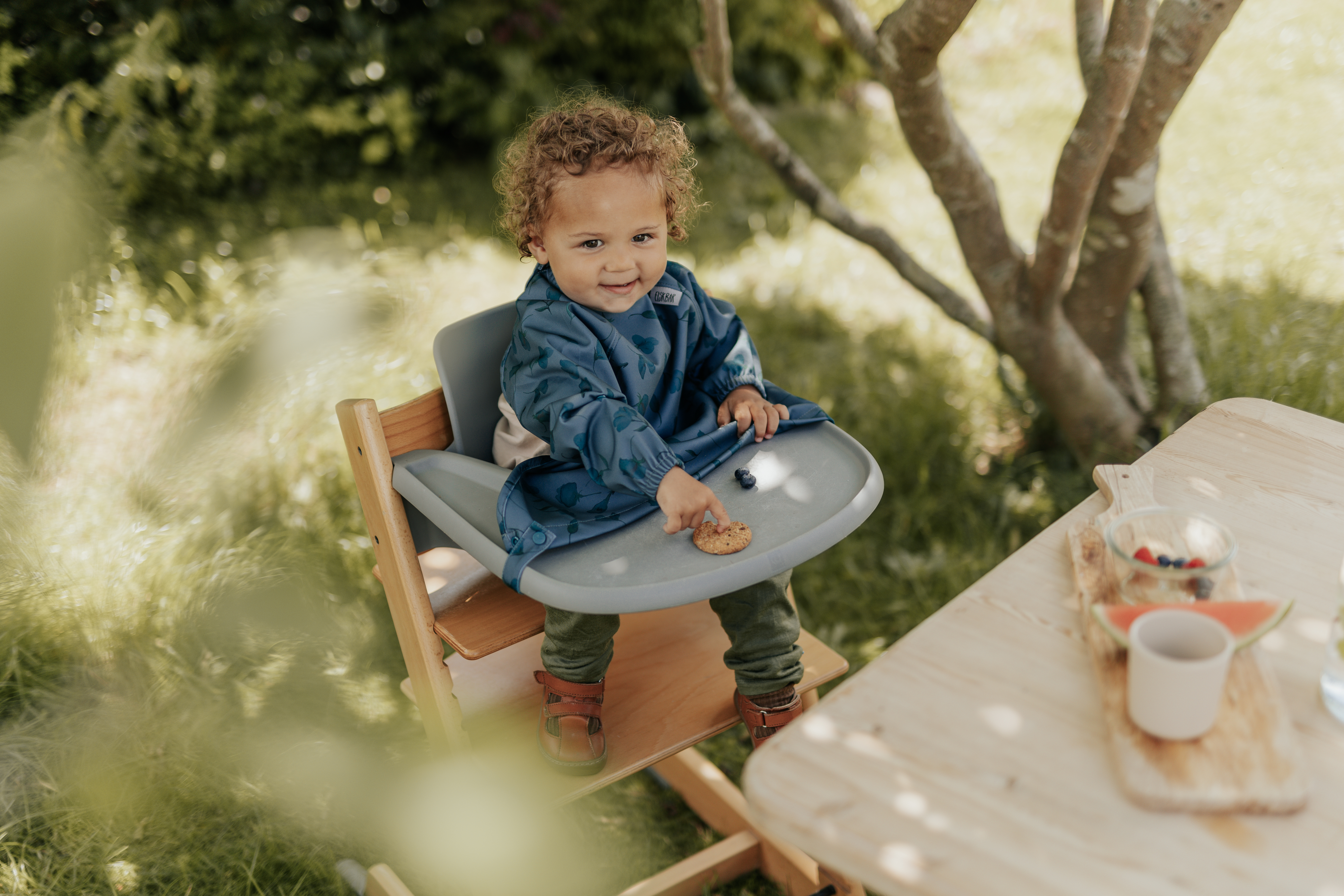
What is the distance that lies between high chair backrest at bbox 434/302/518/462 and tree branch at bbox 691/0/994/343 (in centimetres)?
124

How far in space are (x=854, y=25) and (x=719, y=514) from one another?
5.74 feet

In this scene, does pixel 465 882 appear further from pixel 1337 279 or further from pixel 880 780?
pixel 1337 279

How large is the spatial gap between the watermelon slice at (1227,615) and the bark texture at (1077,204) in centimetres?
155

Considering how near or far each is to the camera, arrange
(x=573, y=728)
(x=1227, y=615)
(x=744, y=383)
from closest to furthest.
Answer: (x=1227, y=615) → (x=573, y=728) → (x=744, y=383)

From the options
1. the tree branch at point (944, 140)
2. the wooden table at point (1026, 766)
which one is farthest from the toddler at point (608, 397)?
the tree branch at point (944, 140)

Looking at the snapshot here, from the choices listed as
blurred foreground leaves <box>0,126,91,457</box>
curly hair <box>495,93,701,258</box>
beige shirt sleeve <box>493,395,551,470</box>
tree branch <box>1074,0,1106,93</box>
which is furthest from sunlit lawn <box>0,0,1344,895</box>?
curly hair <box>495,93,701,258</box>

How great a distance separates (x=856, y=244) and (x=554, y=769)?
3.66 m

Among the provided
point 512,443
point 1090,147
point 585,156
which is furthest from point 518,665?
point 1090,147

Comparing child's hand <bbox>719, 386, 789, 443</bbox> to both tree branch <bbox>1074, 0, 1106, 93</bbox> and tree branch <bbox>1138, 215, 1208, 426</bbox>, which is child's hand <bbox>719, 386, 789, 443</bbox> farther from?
tree branch <bbox>1138, 215, 1208, 426</bbox>

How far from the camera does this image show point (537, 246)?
2.01m

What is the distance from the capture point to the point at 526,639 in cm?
211

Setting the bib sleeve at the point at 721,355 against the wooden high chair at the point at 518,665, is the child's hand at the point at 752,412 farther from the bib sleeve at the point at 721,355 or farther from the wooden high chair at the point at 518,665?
the wooden high chair at the point at 518,665

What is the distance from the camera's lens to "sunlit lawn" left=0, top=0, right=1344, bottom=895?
2445mm

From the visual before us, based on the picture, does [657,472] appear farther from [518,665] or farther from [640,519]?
[518,665]
